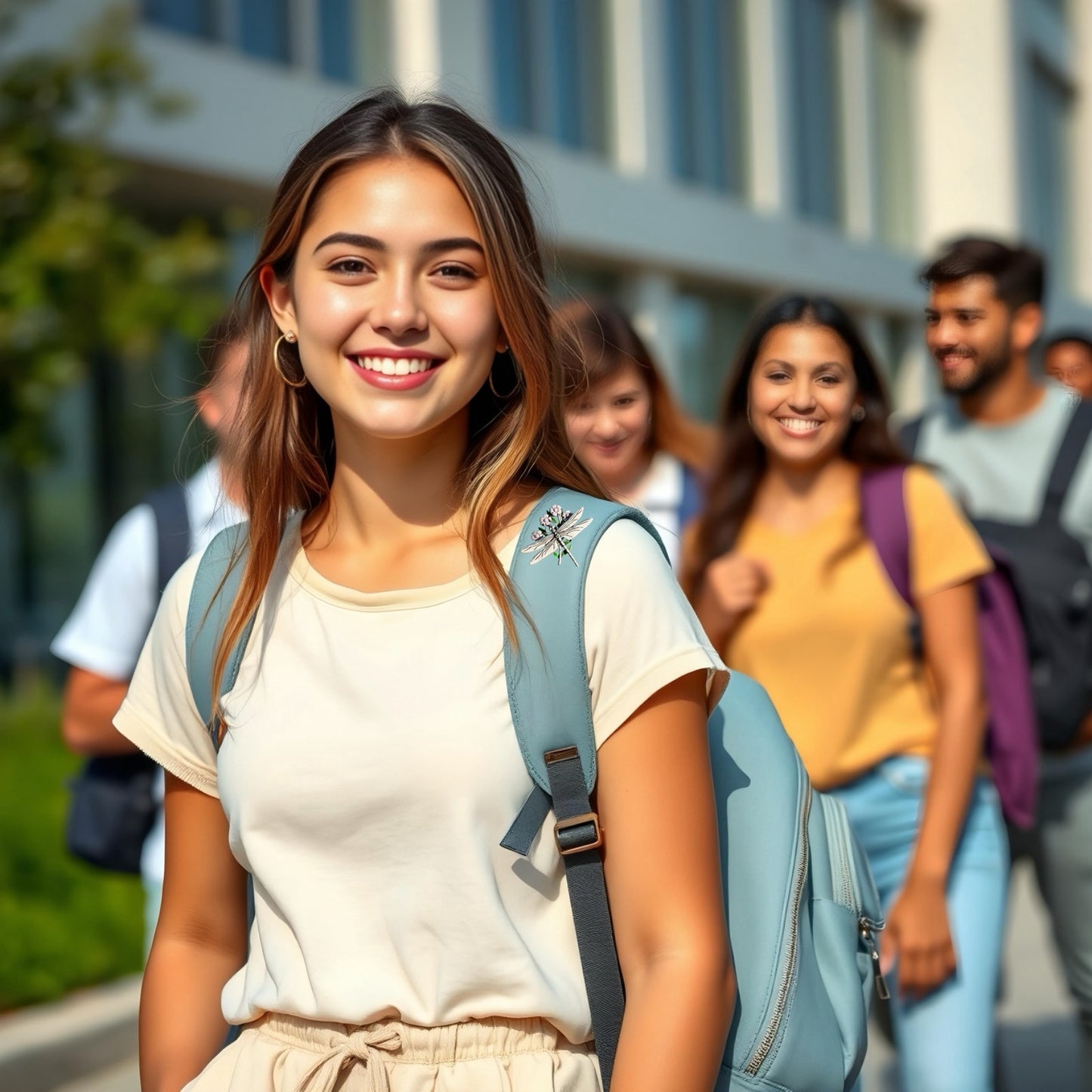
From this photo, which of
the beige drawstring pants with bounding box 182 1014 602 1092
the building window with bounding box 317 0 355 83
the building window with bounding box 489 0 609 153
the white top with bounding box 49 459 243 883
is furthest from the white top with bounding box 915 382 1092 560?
the building window with bounding box 489 0 609 153

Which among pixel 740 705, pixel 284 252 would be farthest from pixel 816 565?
pixel 284 252

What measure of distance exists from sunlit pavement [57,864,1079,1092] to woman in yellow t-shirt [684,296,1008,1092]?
4.35 ft

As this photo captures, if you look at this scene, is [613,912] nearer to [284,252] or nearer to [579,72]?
[284,252]

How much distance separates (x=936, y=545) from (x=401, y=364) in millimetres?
1582

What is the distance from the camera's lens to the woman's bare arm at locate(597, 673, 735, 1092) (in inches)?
74.8

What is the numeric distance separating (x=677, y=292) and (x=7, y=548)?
773 cm

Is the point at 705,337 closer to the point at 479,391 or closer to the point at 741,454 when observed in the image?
the point at 741,454

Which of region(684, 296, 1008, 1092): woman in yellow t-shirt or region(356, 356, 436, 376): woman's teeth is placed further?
region(684, 296, 1008, 1092): woman in yellow t-shirt

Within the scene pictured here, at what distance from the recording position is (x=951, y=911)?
3.36 meters

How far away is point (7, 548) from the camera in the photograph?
1328 centimetres

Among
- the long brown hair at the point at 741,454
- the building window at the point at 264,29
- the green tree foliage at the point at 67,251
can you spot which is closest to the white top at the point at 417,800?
the long brown hair at the point at 741,454

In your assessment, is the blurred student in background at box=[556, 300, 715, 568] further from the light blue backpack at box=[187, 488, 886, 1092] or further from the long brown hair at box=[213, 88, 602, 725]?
the light blue backpack at box=[187, 488, 886, 1092]

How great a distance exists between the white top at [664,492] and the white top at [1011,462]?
23.5 inches

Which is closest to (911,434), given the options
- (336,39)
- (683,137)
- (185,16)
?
(185,16)
